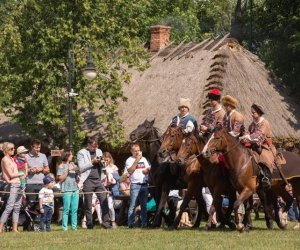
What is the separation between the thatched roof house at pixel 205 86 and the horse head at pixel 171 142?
531 inches

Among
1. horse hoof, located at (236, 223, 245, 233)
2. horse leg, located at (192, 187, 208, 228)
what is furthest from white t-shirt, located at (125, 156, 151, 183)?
horse hoof, located at (236, 223, 245, 233)

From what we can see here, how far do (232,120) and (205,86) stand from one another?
52.3ft

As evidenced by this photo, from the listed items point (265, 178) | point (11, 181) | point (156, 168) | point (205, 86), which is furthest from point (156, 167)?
point (205, 86)

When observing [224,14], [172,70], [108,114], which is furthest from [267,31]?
[224,14]

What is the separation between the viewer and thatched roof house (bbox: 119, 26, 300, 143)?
114 feet

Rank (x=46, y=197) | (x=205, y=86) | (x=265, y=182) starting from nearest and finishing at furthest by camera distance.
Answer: (x=265, y=182) → (x=46, y=197) → (x=205, y=86)

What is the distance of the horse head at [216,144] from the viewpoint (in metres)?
17.9

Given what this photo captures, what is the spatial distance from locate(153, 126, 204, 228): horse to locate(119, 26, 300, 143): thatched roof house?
1233 centimetres

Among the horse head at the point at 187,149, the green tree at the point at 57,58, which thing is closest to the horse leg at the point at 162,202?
the horse head at the point at 187,149

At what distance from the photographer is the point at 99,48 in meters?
32.4

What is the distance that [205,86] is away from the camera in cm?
3462

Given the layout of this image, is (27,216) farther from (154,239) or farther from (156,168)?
(154,239)

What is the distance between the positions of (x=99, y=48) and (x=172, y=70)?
6207 millimetres

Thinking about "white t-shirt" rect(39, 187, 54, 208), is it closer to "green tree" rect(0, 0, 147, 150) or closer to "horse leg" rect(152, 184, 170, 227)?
"horse leg" rect(152, 184, 170, 227)
